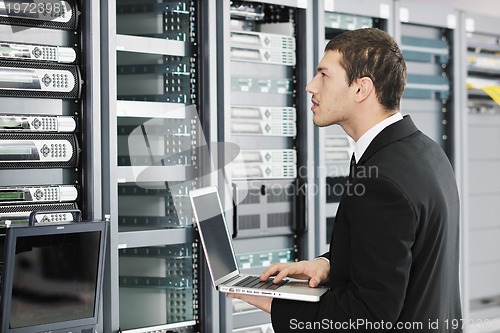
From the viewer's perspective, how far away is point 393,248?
1.64 meters

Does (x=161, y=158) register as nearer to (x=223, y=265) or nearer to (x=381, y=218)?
(x=223, y=265)

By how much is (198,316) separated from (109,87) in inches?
39.5

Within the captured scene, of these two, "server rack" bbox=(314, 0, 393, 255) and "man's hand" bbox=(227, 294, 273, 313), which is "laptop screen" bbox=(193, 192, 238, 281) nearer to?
"man's hand" bbox=(227, 294, 273, 313)

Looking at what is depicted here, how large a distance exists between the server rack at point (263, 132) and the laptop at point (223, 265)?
81 cm

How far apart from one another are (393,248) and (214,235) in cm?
66

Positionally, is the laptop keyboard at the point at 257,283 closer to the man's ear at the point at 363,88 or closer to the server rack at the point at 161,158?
the man's ear at the point at 363,88

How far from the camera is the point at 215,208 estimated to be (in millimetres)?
2242

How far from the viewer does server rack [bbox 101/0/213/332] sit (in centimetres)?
289

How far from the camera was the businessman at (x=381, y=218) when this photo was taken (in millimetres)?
1646

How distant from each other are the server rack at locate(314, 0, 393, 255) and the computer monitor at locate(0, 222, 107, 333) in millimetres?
1246

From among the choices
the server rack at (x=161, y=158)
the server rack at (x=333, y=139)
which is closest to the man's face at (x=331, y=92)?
the server rack at (x=161, y=158)

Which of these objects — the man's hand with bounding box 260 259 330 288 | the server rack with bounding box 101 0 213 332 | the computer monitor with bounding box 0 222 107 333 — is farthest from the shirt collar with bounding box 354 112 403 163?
the server rack with bounding box 101 0 213 332

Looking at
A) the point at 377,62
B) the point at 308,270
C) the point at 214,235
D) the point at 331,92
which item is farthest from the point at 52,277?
the point at 377,62

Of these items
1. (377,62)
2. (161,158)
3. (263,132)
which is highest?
(377,62)
